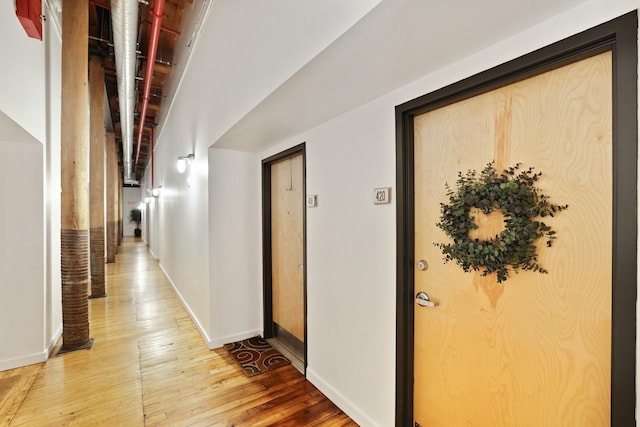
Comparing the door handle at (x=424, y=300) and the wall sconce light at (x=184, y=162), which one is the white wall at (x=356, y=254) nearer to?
the door handle at (x=424, y=300)

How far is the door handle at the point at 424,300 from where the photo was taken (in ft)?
5.25

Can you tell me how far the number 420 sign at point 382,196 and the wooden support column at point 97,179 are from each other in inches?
210

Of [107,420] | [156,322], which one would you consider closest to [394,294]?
[107,420]

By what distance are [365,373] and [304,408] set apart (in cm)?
61

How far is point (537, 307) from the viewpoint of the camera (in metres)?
1.21

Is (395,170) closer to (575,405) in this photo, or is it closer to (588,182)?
(588,182)

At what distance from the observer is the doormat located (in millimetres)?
2710

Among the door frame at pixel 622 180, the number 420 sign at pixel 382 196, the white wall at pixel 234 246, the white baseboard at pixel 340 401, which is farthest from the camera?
the white wall at pixel 234 246

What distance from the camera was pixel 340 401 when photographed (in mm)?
2164

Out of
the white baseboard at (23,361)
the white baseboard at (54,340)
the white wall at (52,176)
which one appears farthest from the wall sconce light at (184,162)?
the white baseboard at (23,361)

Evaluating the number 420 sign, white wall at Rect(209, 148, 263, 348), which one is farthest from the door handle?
white wall at Rect(209, 148, 263, 348)

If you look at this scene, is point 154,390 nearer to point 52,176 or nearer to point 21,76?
point 52,176

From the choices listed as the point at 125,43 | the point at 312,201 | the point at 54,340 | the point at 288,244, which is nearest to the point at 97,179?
the point at 54,340

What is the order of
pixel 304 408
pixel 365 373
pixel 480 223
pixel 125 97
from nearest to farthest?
pixel 480 223 → pixel 365 373 → pixel 304 408 → pixel 125 97
